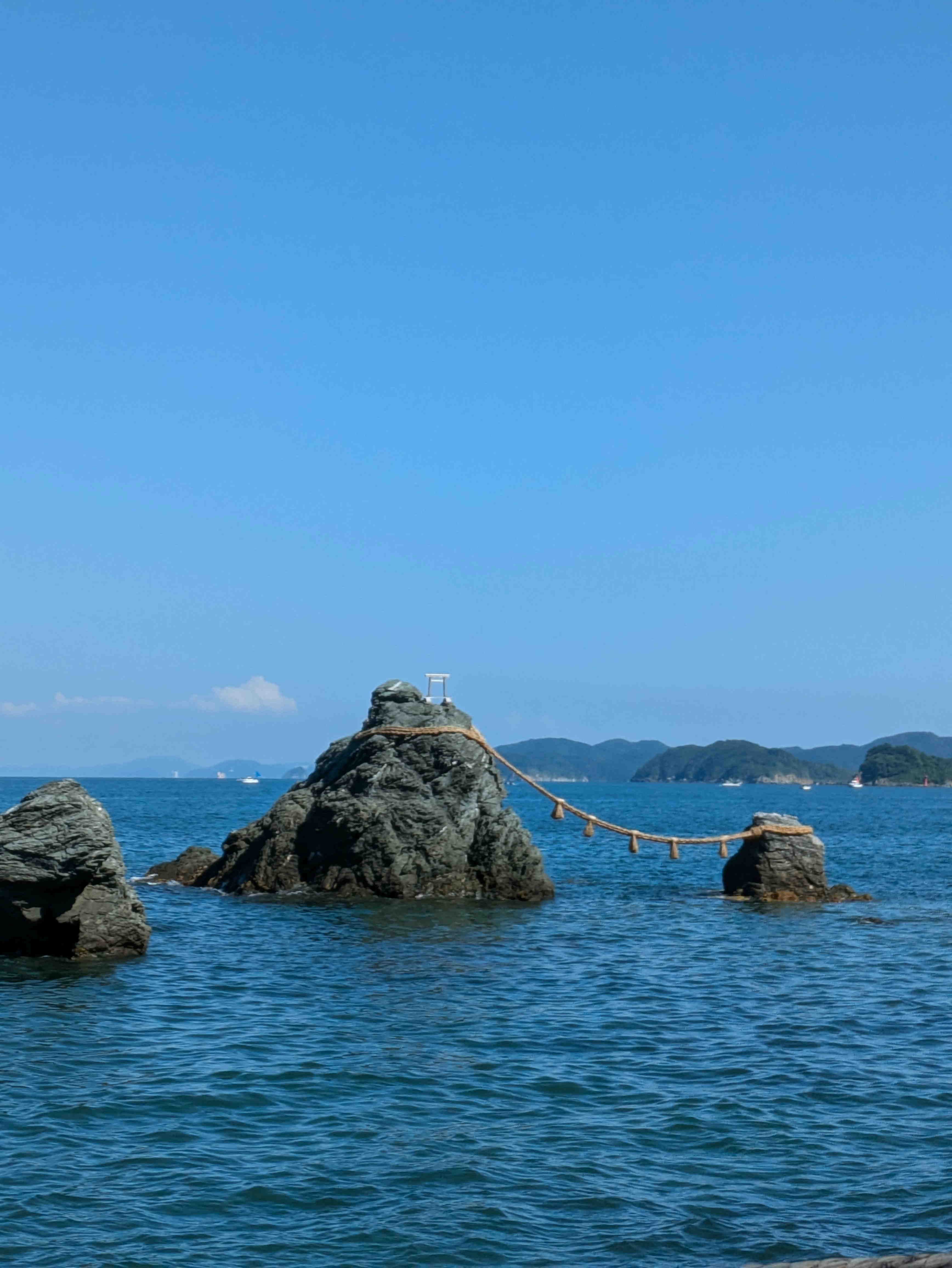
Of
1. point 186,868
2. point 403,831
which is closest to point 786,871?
point 403,831

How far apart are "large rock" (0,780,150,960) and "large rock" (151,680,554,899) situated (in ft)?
32.3

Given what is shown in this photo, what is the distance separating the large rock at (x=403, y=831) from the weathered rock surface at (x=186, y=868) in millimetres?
2018

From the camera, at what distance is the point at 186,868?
38938 mm

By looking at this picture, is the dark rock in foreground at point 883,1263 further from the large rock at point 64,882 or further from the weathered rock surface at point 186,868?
the weathered rock surface at point 186,868

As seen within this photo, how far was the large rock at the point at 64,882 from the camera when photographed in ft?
71.9

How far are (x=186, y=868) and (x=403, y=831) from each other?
31.2 ft

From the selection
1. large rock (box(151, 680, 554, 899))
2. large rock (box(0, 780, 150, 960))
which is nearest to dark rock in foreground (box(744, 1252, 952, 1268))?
large rock (box(0, 780, 150, 960))

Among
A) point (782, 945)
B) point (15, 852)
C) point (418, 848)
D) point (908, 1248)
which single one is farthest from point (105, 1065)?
point (418, 848)

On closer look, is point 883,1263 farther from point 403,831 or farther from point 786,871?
point 786,871

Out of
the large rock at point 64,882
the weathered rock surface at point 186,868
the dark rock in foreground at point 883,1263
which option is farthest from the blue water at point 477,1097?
the weathered rock surface at point 186,868

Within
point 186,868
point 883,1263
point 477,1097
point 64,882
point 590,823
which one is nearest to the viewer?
point 883,1263

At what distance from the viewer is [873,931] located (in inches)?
1125

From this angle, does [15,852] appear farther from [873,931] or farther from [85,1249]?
[873,931]

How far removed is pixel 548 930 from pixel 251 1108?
14.4 m
